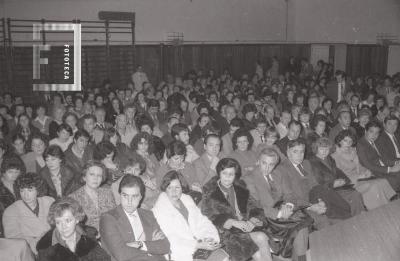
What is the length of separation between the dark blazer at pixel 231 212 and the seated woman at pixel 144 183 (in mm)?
580

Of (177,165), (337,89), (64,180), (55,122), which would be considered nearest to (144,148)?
(177,165)

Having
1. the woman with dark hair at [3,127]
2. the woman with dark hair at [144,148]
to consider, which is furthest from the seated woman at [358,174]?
the woman with dark hair at [3,127]

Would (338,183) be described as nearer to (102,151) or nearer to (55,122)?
(102,151)

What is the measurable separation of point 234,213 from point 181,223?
0.63 m

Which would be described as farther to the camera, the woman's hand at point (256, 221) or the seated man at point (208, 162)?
the seated man at point (208, 162)

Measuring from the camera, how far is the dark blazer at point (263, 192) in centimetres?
435

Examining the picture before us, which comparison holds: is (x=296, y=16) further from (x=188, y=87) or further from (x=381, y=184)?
(x=381, y=184)

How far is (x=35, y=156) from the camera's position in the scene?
5262 mm

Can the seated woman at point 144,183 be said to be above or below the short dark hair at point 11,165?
below

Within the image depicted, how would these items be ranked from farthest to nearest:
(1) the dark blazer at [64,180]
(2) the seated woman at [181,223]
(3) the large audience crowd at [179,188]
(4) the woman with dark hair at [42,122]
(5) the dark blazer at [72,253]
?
(4) the woman with dark hair at [42,122] < (1) the dark blazer at [64,180] < (2) the seated woman at [181,223] < (3) the large audience crowd at [179,188] < (5) the dark blazer at [72,253]

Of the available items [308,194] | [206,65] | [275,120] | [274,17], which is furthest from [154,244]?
[274,17]

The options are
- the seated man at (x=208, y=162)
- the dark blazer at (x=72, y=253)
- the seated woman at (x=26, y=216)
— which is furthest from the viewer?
the seated man at (x=208, y=162)

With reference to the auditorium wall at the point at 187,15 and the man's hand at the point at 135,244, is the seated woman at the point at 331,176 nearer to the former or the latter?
the man's hand at the point at 135,244

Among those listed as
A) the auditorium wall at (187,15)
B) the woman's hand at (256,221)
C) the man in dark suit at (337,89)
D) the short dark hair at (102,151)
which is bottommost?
the woman's hand at (256,221)
